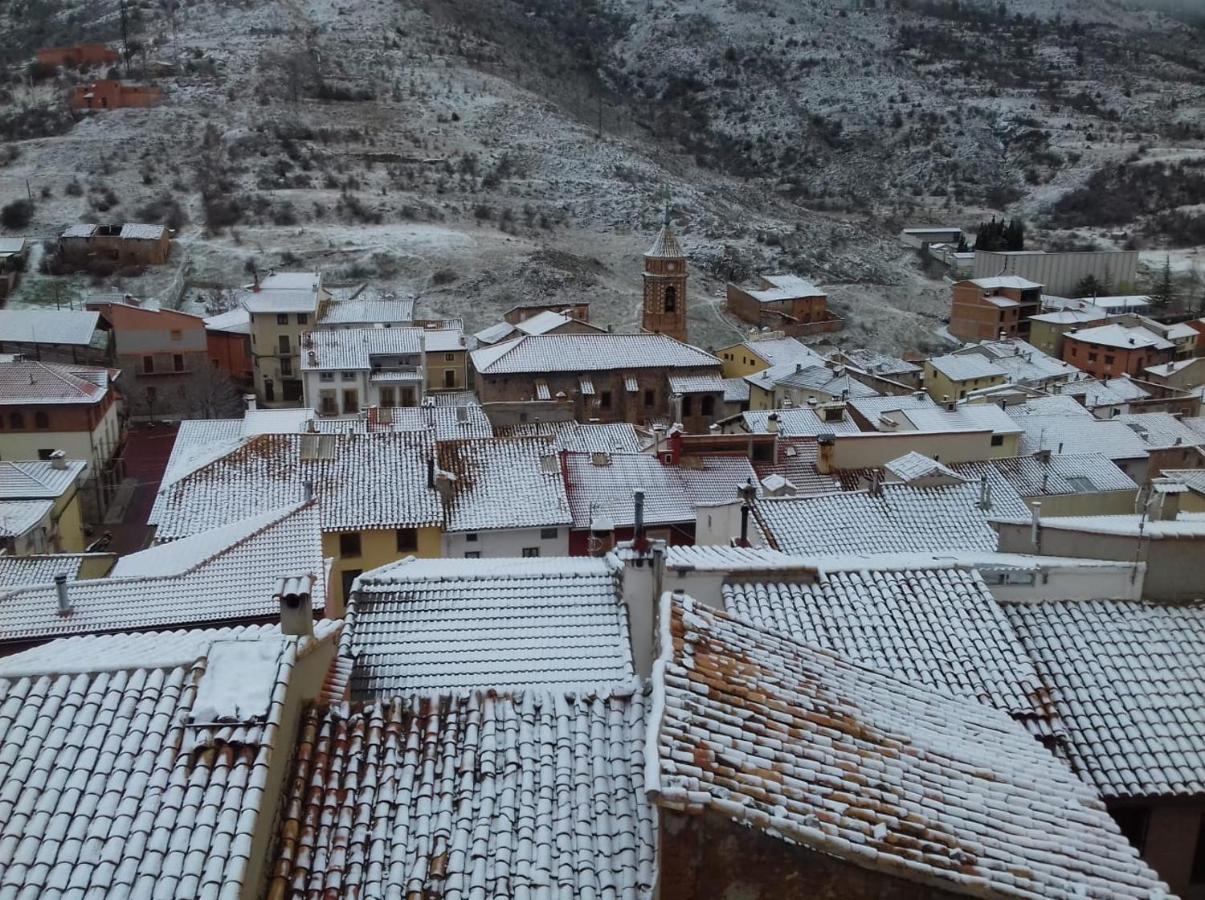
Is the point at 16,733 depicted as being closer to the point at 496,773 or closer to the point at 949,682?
the point at 496,773

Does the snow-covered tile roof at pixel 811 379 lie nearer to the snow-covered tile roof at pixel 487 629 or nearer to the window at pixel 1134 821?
the snow-covered tile roof at pixel 487 629

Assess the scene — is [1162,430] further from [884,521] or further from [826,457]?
[884,521]

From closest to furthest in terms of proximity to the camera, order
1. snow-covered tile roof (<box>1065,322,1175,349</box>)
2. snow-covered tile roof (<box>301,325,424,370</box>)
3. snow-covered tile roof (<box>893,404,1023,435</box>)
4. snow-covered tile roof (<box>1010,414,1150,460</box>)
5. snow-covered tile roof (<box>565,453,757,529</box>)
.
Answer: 1. snow-covered tile roof (<box>565,453,757,529</box>)
2. snow-covered tile roof (<box>893,404,1023,435</box>)
3. snow-covered tile roof (<box>1010,414,1150,460</box>)
4. snow-covered tile roof (<box>301,325,424,370</box>)
5. snow-covered tile roof (<box>1065,322,1175,349</box>)

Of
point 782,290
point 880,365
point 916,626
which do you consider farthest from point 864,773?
point 782,290

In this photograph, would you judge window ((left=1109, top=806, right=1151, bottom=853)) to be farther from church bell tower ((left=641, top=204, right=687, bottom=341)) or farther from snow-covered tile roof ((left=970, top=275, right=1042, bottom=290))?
snow-covered tile roof ((left=970, top=275, right=1042, bottom=290))

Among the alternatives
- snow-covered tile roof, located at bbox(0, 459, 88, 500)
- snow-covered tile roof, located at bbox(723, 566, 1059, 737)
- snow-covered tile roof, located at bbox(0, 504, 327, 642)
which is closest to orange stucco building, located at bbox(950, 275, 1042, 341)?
snow-covered tile roof, located at bbox(0, 459, 88, 500)

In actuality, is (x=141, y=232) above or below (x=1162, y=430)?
above
